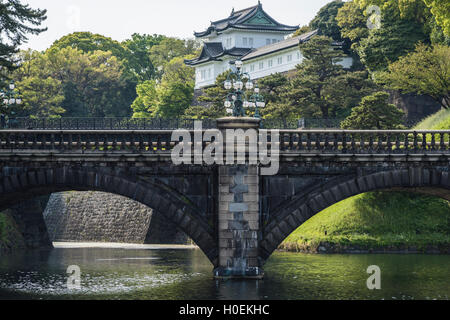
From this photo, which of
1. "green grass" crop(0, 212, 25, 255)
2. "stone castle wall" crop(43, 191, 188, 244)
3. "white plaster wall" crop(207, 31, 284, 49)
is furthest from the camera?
"white plaster wall" crop(207, 31, 284, 49)

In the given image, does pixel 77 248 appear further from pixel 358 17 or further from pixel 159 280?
pixel 358 17

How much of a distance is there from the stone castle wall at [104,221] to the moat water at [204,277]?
9.41 metres

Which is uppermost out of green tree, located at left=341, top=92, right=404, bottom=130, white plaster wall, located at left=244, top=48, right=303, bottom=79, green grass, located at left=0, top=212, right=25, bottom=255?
white plaster wall, located at left=244, top=48, right=303, bottom=79

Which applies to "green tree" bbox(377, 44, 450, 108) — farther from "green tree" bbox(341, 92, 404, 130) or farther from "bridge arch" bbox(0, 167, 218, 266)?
"bridge arch" bbox(0, 167, 218, 266)

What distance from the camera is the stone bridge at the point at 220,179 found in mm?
37406

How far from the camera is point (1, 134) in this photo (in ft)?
125

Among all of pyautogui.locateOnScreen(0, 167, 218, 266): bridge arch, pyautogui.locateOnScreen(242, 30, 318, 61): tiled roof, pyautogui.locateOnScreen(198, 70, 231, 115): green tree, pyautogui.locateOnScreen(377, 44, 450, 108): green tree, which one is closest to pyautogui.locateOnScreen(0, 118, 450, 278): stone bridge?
pyautogui.locateOnScreen(0, 167, 218, 266): bridge arch

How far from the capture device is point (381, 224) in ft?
190

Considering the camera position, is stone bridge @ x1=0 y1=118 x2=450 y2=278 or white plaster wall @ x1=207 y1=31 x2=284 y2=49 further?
white plaster wall @ x1=207 y1=31 x2=284 y2=49

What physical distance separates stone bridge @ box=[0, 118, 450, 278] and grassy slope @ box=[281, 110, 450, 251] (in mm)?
17866

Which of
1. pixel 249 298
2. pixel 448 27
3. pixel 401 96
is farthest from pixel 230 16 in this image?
pixel 249 298

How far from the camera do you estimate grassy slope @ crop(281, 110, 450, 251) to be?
185 feet

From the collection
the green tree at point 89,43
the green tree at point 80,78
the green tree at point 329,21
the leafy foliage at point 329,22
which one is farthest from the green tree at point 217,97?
the green tree at point 89,43

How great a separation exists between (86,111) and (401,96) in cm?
4277
